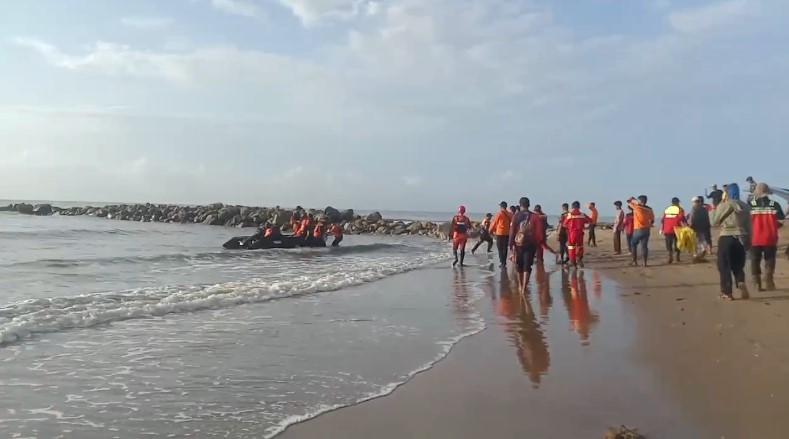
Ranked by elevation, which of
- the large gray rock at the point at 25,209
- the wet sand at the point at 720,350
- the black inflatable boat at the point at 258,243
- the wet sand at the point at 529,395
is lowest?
the wet sand at the point at 529,395

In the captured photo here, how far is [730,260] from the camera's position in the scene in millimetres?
8773

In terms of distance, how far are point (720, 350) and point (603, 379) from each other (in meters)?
1.63

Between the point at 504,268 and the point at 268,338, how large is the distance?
9.34 m

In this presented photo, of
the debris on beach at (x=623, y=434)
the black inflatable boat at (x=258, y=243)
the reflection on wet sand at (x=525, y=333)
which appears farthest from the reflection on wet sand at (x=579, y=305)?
the black inflatable boat at (x=258, y=243)

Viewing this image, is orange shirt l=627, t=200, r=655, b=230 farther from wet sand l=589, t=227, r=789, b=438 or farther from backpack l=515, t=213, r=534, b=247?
backpack l=515, t=213, r=534, b=247

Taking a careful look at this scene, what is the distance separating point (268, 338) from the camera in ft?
24.3

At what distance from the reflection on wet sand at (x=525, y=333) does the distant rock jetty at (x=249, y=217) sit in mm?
28370

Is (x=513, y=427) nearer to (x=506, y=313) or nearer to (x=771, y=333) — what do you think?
(x=771, y=333)

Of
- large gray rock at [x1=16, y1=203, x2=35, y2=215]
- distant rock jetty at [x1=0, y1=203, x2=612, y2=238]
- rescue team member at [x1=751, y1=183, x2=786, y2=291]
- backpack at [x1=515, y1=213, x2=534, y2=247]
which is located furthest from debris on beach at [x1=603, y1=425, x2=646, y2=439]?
large gray rock at [x1=16, y1=203, x2=35, y2=215]

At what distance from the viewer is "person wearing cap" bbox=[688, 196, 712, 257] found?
14484mm

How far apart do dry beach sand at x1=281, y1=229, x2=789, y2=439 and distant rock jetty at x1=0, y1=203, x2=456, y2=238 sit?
100 ft

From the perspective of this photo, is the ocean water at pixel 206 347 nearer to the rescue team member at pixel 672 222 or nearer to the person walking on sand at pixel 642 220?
the person walking on sand at pixel 642 220

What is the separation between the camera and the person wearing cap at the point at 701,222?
1448cm

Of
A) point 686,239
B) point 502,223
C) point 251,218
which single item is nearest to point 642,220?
point 686,239
